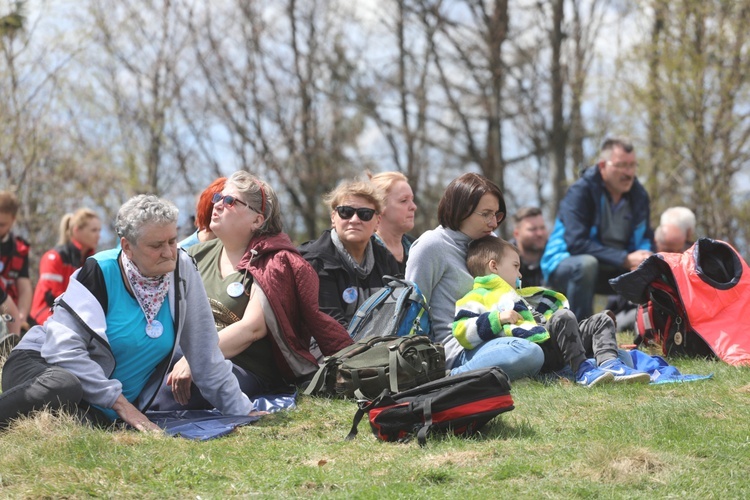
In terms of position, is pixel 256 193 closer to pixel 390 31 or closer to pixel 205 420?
pixel 205 420

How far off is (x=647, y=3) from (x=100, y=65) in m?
11.2

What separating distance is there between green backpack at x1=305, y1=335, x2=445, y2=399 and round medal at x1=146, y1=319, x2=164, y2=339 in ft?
3.61

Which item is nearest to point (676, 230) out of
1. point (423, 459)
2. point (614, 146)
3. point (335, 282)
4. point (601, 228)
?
point (601, 228)

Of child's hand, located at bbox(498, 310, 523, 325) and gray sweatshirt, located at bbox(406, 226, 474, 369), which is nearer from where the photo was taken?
child's hand, located at bbox(498, 310, 523, 325)

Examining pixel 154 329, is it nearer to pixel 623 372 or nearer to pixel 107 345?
pixel 107 345

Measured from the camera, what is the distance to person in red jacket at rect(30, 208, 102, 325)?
9859 mm

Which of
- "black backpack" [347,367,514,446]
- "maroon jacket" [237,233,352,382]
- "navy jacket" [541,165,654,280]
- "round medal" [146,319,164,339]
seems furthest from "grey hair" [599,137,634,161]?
"round medal" [146,319,164,339]

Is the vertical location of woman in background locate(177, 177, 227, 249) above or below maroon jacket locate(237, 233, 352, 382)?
above

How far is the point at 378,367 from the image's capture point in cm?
520

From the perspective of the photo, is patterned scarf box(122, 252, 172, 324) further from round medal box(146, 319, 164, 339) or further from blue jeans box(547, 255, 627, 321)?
blue jeans box(547, 255, 627, 321)

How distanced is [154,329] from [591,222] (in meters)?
4.89

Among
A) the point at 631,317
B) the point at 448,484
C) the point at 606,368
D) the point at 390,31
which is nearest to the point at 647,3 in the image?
the point at 631,317

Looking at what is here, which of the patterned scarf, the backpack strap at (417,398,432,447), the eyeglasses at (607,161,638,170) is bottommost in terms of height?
the backpack strap at (417,398,432,447)

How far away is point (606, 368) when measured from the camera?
5.52 metres
